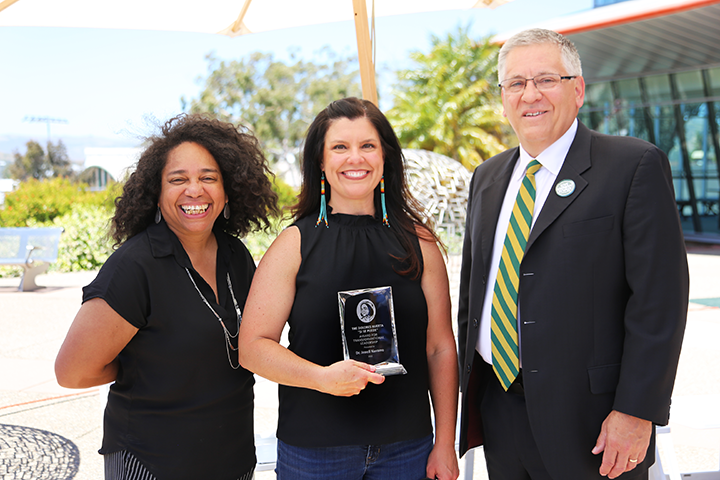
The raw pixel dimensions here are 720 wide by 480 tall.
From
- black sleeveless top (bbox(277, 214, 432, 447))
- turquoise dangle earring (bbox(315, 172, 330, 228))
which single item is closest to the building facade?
turquoise dangle earring (bbox(315, 172, 330, 228))

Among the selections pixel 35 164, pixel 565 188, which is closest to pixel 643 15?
pixel 565 188

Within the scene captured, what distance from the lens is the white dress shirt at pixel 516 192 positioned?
6.98 feet

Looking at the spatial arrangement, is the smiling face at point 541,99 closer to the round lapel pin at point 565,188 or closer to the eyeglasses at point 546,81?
the eyeglasses at point 546,81

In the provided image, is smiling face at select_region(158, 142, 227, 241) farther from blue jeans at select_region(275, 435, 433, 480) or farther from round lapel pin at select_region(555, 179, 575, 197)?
round lapel pin at select_region(555, 179, 575, 197)

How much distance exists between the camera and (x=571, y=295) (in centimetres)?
195

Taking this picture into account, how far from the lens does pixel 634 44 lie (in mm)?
17297

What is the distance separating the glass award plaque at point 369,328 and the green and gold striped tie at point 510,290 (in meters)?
0.46

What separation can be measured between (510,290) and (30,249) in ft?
36.6

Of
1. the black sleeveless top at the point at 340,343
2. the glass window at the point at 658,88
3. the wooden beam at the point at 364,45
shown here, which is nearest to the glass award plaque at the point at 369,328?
the black sleeveless top at the point at 340,343

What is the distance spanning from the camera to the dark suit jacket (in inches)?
72.6

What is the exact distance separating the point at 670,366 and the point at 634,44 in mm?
18217

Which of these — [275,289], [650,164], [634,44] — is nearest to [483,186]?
[650,164]

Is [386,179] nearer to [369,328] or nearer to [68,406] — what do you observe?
[369,328]

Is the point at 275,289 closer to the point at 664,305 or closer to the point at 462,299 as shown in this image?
the point at 462,299
